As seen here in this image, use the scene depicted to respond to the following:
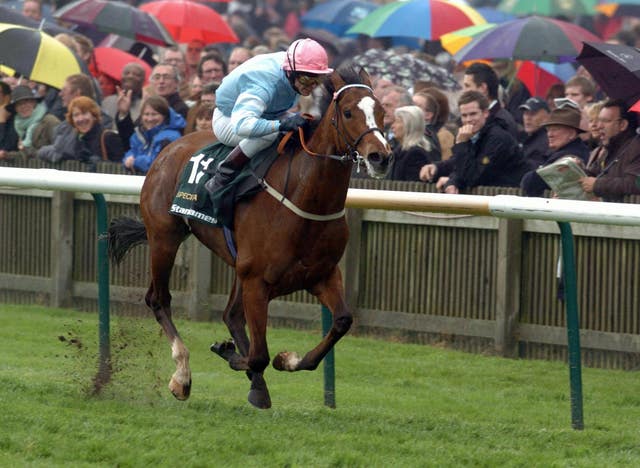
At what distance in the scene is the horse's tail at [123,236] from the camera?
782 centimetres

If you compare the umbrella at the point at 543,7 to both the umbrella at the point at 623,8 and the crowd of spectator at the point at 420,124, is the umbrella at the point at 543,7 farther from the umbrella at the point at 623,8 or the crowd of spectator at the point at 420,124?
the crowd of spectator at the point at 420,124

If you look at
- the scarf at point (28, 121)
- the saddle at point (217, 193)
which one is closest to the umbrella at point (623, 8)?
the scarf at point (28, 121)

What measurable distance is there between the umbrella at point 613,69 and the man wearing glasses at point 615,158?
290mm

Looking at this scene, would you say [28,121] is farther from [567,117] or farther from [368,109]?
[368,109]

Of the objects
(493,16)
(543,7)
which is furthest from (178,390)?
(543,7)

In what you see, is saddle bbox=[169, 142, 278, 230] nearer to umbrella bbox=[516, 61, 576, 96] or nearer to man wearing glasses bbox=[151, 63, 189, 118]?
man wearing glasses bbox=[151, 63, 189, 118]

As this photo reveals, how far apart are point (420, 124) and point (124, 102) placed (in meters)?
3.12

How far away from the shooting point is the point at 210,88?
11.0 metres

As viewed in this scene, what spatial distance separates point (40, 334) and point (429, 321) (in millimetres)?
2541

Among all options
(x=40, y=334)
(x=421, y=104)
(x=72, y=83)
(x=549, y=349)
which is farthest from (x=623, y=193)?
(x=72, y=83)

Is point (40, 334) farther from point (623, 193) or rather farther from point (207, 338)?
point (623, 193)

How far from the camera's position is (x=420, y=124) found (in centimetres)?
988

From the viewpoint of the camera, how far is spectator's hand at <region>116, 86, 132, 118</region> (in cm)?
1182

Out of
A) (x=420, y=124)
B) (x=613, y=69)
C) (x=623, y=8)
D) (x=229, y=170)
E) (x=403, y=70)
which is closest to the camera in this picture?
(x=229, y=170)
